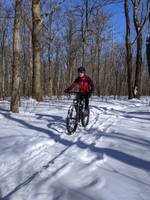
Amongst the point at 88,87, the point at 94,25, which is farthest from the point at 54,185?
the point at 94,25

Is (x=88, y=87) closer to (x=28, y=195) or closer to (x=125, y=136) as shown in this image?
(x=125, y=136)

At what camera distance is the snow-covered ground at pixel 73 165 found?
2.21m

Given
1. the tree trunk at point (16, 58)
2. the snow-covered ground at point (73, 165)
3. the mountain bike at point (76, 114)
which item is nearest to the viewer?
the snow-covered ground at point (73, 165)

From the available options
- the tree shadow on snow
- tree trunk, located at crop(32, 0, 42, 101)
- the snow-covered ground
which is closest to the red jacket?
the snow-covered ground

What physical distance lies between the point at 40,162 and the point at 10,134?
1.73 m

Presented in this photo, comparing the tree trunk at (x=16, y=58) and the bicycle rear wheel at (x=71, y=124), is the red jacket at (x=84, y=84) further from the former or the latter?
the tree trunk at (x=16, y=58)

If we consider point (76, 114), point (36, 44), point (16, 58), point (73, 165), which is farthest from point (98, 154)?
point (36, 44)

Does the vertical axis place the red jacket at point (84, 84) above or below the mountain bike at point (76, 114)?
above

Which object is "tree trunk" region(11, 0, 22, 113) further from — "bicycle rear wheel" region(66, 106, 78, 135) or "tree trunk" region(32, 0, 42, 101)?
"tree trunk" region(32, 0, 42, 101)

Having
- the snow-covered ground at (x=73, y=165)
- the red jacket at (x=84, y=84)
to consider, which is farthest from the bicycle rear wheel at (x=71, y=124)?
the red jacket at (x=84, y=84)

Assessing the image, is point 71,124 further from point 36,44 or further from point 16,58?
point 36,44

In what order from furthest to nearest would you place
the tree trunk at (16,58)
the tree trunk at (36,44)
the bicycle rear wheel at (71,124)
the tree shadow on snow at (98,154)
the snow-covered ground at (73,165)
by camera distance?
1. the tree trunk at (36,44)
2. the tree trunk at (16,58)
3. the bicycle rear wheel at (71,124)
4. the tree shadow on snow at (98,154)
5. the snow-covered ground at (73,165)

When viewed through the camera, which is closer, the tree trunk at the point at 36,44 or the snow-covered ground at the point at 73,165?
the snow-covered ground at the point at 73,165

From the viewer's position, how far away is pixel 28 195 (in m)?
2.14
